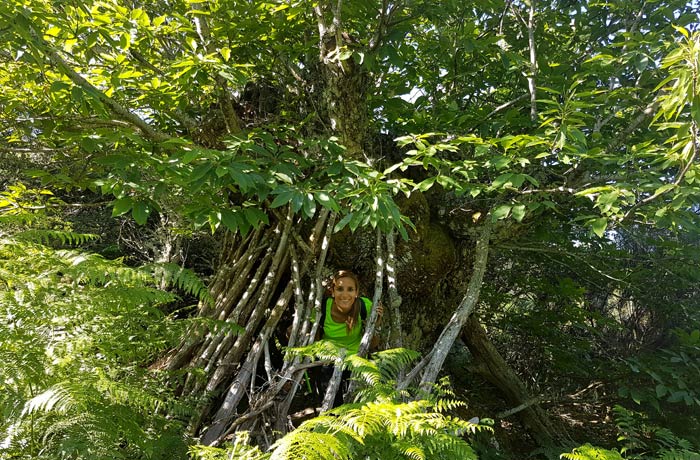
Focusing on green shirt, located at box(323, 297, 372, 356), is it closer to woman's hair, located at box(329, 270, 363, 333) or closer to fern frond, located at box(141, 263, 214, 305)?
woman's hair, located at box(329, 270, 363, 333)

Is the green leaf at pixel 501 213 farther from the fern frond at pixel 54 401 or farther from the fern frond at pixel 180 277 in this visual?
the fern frond at pixel 54 401

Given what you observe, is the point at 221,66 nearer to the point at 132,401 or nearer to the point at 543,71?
the point at 132,401

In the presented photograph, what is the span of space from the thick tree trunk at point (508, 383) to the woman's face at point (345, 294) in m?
1.33

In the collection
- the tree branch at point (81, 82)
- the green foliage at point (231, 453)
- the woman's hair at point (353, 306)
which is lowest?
the green foliage at point (231, 453)

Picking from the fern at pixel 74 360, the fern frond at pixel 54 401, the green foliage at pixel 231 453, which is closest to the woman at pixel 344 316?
the fern at pixel 74 360

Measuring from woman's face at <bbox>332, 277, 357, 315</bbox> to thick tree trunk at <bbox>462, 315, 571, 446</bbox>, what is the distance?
1332 mm

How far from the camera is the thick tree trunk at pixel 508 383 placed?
400 centimetres

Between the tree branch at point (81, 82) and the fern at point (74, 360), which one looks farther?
the tree branch at point (81, 82)

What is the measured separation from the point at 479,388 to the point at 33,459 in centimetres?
390

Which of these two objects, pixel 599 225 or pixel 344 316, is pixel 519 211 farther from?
pixel 344 316

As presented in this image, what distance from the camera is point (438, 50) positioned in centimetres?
349

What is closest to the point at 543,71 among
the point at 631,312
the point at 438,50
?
the point at 438,50

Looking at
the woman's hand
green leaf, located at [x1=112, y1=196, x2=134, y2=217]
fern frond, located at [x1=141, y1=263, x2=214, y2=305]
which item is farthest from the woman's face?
green leaf, located at [x1=112, y1=196, x2=134, y2=217]

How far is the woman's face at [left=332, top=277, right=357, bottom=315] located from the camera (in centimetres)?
310
